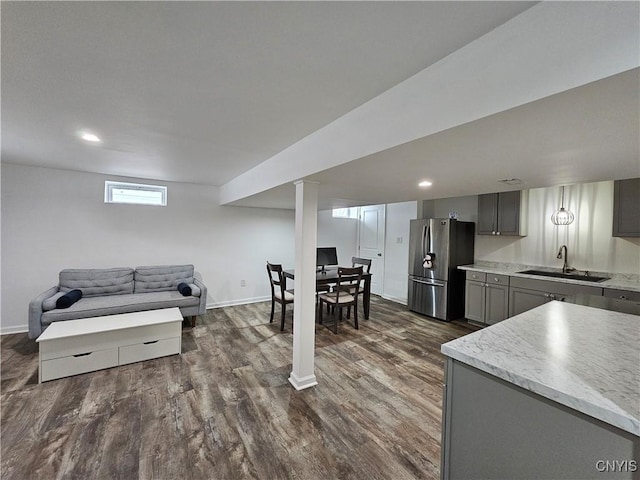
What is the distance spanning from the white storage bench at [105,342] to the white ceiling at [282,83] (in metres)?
1.90

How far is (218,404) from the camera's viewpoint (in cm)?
227

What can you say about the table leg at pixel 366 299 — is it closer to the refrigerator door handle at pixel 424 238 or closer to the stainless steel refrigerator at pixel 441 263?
the stainless steel refrigerator at pixel 441 263

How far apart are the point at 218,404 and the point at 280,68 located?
2.52 meters

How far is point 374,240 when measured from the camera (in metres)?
6.37

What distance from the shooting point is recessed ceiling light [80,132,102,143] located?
2287mm

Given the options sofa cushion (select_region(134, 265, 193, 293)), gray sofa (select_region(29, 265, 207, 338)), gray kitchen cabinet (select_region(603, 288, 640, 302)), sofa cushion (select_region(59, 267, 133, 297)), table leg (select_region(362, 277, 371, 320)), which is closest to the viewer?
gray kitchen cabinet (select_region(603, 288, 640, 302))

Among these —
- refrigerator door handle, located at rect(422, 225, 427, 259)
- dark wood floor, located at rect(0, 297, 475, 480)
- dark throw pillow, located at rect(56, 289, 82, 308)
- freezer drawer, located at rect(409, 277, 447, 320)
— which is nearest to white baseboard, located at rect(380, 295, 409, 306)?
freezer drawer, located at rect(409, 277, 447, 320)

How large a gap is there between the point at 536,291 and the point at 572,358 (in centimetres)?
292

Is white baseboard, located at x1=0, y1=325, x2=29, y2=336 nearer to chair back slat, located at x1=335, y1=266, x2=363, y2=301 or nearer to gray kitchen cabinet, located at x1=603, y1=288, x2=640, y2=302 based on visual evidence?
chair back slat, located at x1=335, y1=266, x2=363, y2=301

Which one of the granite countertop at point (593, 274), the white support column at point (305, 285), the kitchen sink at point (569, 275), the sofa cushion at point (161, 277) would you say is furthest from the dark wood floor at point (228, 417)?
the kitchen sink at point (569, 275)

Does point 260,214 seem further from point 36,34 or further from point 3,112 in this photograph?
point 36,34

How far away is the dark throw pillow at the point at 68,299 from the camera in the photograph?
10.4 feet

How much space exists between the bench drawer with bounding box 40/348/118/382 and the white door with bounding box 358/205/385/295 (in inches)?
186

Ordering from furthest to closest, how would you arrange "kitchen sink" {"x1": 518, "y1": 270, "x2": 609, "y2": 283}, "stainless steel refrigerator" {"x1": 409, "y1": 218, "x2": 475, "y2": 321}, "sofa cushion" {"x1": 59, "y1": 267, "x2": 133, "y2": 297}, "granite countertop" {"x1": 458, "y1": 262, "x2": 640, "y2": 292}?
1. "stainless steel refrigerator" {"x1": 409, "y1": 218, "x2": 475, "y2": 321}
2. "sofa cushion" {"x1": 59, "y1": 267, "x2": 133, "y2": 297}
3. "kitchen sink" {"x1": 518, "y1": 270, "x2": 609, "y2": 283}
4. "granite countertop" {"x1": 458, "y1": 262, "x2": 640, "y2": 292}
